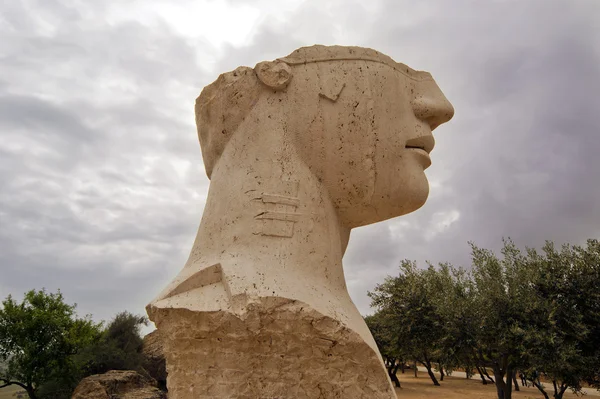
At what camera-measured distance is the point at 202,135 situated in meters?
3.42

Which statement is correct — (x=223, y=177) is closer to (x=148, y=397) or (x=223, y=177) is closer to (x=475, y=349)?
(x=148, y=397)

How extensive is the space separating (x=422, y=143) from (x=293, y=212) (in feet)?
3.90

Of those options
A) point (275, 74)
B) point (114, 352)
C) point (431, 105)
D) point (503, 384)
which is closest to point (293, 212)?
point (275, 74)

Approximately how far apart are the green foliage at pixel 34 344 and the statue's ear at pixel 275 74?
19.4 meters

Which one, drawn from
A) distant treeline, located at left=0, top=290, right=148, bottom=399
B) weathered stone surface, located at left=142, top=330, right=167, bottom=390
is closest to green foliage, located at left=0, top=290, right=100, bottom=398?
distant treeline, located at left=0, top=290, right=148, bottom=399

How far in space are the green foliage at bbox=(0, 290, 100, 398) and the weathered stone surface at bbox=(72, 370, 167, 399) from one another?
7772 millimetres

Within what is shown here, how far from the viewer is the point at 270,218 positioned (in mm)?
2705

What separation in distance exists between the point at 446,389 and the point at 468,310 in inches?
509

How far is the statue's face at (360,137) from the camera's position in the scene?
9.64 feet

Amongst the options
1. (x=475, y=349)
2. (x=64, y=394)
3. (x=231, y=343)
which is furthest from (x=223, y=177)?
(x=64, y=394)

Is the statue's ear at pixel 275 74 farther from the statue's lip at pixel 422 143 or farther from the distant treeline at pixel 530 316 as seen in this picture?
the distant treeline at pixel 530 316

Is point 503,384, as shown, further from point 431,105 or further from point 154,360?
point 431,105

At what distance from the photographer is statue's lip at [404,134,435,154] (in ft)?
10.6

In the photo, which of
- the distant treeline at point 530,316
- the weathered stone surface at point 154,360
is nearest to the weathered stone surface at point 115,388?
the weathered stone surface at point 154,360
